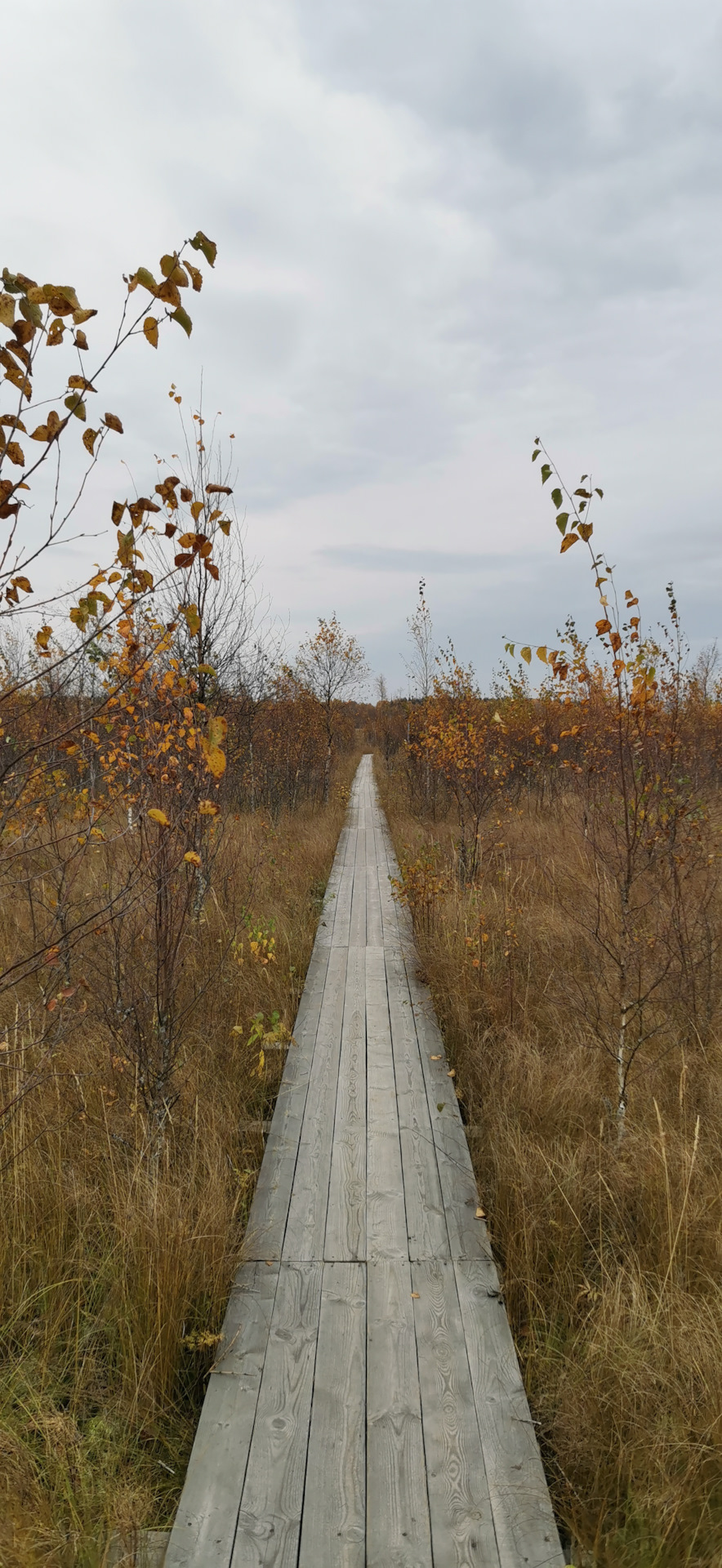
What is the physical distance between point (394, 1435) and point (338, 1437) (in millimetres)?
148

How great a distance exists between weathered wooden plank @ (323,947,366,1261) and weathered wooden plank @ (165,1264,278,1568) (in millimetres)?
301

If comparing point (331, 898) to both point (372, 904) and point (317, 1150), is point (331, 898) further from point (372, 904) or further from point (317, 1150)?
point (317, 1150)

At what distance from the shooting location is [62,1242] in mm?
2324

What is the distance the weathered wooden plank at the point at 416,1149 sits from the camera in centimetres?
253

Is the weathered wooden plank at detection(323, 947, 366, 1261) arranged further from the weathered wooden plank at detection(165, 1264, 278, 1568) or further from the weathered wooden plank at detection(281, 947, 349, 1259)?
the weathered wooden plank at detection(165, 1264, 278, 1568)

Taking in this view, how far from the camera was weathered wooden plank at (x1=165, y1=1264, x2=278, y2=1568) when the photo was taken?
1.57 m

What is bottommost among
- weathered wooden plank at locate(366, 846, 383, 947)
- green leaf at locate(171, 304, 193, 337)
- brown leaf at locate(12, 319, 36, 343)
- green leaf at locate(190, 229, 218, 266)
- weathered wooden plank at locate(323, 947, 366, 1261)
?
weathered wooden plank at locate(323, 947, 366, 1261)

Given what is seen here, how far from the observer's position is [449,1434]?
1.82m

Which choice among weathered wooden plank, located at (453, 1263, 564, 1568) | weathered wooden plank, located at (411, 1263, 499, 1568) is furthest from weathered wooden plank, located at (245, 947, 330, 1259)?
weathered wooden plank, located at (453, 1263, 564, 1568)

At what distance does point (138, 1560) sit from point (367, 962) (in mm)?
3960

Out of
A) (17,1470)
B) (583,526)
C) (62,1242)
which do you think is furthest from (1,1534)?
(583,526)

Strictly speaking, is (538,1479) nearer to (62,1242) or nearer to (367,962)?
(62,1242)

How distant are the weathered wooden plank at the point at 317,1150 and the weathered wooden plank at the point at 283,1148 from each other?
28 mm

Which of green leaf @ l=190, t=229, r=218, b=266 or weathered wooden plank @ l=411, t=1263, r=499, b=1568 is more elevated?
green leaf @ l=190, t=229, r=218, b=266
